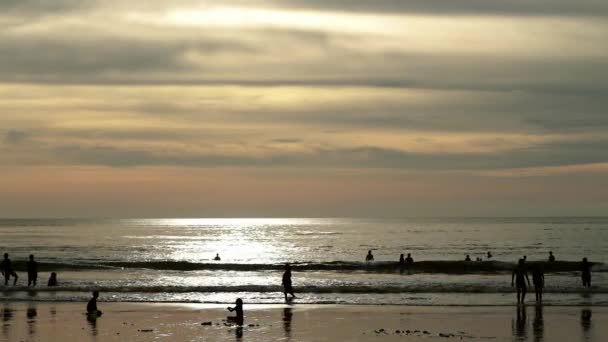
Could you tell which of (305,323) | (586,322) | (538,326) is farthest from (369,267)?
(538,326)

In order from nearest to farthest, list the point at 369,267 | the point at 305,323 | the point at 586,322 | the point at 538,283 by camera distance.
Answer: the point at 305,323 → the point at 586,322 → the point at 538,283 → the point at 369,267

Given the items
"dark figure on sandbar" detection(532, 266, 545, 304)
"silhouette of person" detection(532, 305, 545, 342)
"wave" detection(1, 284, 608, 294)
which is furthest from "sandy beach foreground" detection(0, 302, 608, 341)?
"wave" detection(1, 284, 608, 294)

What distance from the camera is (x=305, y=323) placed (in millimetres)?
26938

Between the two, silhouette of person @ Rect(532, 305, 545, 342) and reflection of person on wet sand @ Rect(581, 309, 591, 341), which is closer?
silhouette of person @ Rect(532, 305, 545, 342)

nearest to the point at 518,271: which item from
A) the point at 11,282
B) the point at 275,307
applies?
the point at 275,307

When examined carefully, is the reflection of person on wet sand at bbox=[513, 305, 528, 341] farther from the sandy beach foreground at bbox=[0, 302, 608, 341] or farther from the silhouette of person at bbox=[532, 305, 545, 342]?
the silhouette of person at bbox=[532, 305, 545, 342]

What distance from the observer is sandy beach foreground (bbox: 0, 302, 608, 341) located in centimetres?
2398

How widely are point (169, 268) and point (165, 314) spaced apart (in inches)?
1231

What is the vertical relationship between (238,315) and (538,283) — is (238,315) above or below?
below

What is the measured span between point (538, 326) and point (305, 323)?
7628 mm

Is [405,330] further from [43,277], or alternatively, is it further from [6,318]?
[43,277]

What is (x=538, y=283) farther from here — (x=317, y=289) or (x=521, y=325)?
(x=317, y=289)

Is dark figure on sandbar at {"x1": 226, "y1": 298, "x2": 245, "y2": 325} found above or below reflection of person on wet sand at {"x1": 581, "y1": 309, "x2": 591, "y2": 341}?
above

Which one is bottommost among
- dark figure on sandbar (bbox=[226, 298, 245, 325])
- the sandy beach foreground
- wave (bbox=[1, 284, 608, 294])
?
the sandy beach foreground
